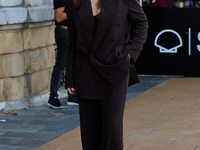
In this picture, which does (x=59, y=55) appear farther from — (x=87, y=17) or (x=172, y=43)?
(x=172, y=43)

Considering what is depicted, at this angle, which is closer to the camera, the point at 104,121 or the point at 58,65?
the point at 104,121

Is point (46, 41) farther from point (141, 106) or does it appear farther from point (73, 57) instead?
point (73, 57)

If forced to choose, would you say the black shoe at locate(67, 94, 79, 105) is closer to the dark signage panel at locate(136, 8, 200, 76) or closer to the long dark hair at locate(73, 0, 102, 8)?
the dark signage panel at locate(136, 8, 200, 76)

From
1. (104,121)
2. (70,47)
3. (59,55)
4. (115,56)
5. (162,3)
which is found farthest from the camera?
(162,3)

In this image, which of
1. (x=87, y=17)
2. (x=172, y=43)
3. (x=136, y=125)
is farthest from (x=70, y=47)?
(x=172, y=43)

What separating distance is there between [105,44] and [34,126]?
286cm

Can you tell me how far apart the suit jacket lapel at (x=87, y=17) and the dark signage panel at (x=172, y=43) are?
6.76m

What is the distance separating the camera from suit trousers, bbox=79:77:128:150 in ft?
12.1

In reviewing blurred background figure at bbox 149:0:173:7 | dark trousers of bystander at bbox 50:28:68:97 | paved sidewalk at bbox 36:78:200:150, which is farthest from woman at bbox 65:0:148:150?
blurred background figure at bbox 149:0:173:7

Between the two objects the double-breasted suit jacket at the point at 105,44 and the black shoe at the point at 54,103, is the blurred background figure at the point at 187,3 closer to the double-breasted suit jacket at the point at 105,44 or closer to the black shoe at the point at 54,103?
the black shoe at the point at 54,103

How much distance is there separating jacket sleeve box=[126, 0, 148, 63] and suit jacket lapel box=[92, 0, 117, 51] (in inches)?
5.9

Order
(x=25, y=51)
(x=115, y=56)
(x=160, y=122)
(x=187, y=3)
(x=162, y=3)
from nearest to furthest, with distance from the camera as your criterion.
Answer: (x=115, y=56) < (x=160, y=122) < (x=25, y=51) < (x=162, y=3) < (x=187, y=3)

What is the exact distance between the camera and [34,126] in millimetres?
6191

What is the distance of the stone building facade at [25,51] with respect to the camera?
706cm
